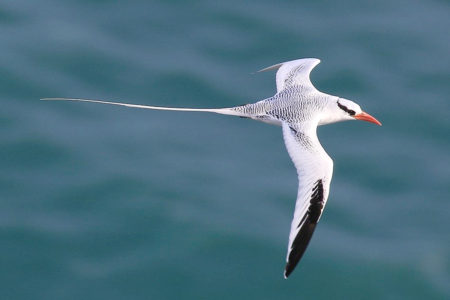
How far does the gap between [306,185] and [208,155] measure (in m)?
3.38

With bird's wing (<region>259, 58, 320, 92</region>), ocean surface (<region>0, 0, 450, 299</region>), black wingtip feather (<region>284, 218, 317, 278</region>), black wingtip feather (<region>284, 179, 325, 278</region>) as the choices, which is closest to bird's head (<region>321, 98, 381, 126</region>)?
bird's wing (<region>259, 58, 320, 92</region>)

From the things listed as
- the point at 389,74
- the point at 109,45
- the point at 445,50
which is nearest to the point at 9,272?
the point at 109,45

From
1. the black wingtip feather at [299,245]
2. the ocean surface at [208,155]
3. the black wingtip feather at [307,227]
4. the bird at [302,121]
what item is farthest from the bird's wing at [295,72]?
the black wingtip feather at [299,245]

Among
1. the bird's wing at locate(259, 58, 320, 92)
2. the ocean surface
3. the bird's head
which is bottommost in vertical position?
the ocean surface

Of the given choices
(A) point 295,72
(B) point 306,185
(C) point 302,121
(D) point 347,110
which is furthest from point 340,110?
(B) point 306,185

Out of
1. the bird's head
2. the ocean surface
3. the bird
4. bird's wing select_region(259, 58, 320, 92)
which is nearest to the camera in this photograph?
the bird

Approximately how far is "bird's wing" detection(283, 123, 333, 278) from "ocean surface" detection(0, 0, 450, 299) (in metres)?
1.72

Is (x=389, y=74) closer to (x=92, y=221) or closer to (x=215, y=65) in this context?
(x=215, y=65)

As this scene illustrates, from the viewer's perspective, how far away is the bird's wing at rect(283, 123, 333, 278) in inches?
555

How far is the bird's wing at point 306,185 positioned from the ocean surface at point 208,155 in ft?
5.64

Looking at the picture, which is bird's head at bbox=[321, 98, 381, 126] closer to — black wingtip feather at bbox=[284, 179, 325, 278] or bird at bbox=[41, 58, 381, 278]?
bird at bbox=[41, 58, 381, 278]

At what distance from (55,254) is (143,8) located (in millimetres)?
6155

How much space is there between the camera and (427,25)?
2058 centimetres

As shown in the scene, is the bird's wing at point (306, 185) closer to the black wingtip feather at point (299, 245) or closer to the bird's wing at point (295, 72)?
the black wingtip feather at point (299, 245)
